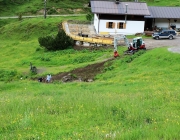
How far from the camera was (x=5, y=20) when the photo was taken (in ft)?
246

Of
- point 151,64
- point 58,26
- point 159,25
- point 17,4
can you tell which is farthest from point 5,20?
point 151,64

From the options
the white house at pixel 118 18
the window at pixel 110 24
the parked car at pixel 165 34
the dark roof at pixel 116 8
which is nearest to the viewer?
the parked car at pixel 165 34

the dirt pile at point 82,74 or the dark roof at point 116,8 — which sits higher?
the dark roof at point 116,8

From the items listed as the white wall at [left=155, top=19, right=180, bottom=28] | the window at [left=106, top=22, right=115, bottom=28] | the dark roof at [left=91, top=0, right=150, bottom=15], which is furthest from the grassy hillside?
the window at [left=106, top=22, right=115, bottom=28]

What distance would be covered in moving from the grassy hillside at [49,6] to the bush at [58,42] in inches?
1525

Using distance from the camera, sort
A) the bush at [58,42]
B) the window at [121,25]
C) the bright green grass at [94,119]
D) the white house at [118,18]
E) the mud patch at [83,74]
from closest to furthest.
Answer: the bright green grass at [94,119] < the mud patch at [83,74] < the bush at [58,42] < the white house at [118,18] < the window at [121,25]

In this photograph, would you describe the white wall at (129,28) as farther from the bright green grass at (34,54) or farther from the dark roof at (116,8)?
the bright green grass at (34,54)

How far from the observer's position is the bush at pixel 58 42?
44.0 meters

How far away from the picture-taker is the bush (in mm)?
44031

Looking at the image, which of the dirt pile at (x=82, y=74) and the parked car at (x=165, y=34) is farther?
the parked car at (x=165, y=34)

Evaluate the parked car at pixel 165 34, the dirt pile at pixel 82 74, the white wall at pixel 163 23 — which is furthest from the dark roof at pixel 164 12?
the dirt pile at pixel 82 74

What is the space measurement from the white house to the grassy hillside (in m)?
31.9

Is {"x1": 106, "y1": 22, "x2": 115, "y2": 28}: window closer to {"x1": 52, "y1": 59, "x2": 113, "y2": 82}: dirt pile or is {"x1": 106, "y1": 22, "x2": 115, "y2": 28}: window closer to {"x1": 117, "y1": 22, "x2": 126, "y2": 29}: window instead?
{"x1": 117, "y1": 22, "x2": 126, "y2": 29}: window

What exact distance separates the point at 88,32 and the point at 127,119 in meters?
44.6
